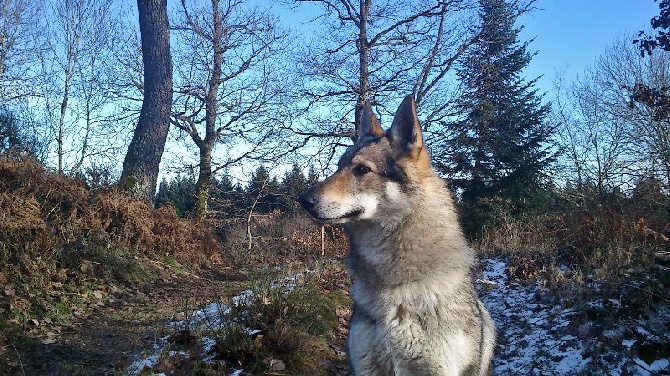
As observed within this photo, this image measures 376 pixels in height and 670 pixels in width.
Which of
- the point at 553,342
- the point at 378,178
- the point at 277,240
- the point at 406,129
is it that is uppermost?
the point at 406,129

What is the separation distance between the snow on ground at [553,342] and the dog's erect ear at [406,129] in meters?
3.21

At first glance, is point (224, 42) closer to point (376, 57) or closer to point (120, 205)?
point (376, 57)

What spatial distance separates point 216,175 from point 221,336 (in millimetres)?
14620

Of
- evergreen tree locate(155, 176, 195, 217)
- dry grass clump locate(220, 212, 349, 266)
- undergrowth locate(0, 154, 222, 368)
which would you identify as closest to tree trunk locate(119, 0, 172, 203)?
undergrowth locate(0, 154, 222, 368)

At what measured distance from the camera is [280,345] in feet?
15.4

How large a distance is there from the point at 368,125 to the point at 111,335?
3.98 meters

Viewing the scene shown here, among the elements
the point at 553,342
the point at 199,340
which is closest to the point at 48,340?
the point at 199,340

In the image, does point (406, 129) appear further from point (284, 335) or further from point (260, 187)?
point (260, 187)

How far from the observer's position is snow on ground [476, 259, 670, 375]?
4992mm

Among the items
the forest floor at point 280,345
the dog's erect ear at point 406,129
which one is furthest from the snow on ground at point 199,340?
the dog's erect ear at point 406,129

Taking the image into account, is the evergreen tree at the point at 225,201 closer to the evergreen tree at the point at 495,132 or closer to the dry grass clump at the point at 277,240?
the dry grass clump at the point at 277,240

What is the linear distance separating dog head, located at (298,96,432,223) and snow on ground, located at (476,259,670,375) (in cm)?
312

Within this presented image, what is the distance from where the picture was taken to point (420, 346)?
312 centimetres

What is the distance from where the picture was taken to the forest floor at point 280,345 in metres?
4.39
